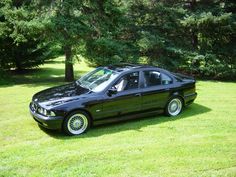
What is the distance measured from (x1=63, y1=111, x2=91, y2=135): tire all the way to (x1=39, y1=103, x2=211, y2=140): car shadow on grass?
0.49 feet

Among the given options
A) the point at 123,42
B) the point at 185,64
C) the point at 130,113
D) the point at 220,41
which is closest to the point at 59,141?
the point at 130,113

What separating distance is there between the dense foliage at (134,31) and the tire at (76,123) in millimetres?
7218

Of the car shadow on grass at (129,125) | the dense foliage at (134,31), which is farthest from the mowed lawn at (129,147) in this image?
the dense foliage at (134,31)

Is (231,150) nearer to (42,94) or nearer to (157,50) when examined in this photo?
(42,94)

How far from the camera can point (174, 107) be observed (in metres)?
9.11

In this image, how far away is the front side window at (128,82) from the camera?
809cm

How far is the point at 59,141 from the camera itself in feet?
22.9

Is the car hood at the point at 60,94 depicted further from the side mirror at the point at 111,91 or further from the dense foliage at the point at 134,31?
the dense foliage at the point at 134,31

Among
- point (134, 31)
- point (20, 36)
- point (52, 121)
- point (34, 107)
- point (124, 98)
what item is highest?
point (134, 31)

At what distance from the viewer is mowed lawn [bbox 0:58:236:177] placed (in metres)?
5.58

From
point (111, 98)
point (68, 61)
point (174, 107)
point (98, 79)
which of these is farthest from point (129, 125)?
point (68, 61)

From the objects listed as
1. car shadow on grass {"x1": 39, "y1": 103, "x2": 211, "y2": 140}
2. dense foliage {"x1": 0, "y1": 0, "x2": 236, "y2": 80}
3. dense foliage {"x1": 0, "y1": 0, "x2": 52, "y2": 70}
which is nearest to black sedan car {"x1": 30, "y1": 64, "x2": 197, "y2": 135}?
car shadow on grass {"x1": 39, "y1": 103, "x2": 211, "y2": 140}

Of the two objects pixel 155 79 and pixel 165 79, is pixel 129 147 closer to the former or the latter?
pixel 155 79

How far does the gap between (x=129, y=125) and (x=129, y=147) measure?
61.8 inches
